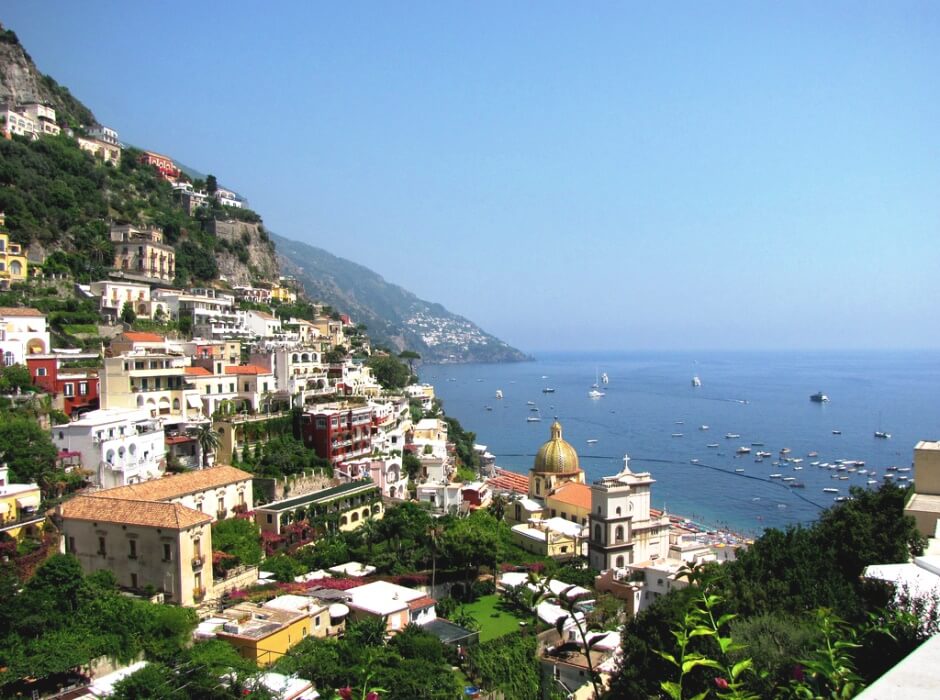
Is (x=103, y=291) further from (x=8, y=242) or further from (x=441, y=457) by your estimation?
(x=441, y=457)

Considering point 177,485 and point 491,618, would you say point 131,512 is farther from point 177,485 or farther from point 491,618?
point 491,618

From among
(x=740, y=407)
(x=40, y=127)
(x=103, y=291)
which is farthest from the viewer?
(x=740, y=407)

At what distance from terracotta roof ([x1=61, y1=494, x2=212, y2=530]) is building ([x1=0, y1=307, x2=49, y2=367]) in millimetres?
9250

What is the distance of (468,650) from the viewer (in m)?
20.5

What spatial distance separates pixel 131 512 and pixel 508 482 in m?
35.4

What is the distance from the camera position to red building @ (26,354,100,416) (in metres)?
28.8

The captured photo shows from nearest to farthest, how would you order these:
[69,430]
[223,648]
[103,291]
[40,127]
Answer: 1. [223,648]
2. [69,430]
3. [103,291]
4. [40,127]

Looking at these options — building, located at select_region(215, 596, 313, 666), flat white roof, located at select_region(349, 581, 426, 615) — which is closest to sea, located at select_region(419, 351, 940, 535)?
flat white roof, located at select_region(349, 581, 426, 615)

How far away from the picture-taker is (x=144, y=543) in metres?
21.1

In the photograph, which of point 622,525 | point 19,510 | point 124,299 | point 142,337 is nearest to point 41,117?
point 124,299

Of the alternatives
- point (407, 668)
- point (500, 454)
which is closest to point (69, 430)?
point (407, 668)

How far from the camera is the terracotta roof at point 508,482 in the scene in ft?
164

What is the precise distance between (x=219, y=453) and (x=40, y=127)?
3760 centimetres

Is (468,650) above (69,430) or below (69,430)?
below
